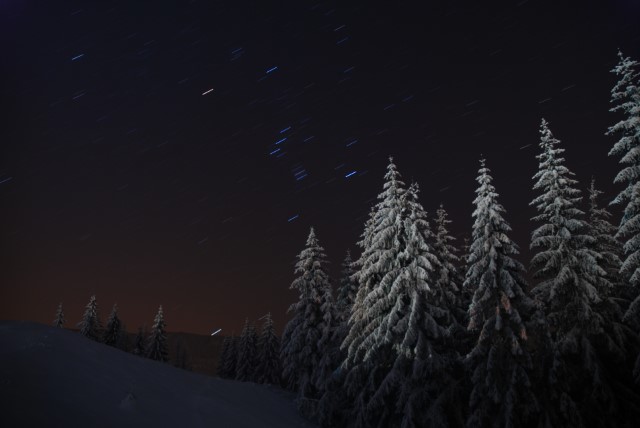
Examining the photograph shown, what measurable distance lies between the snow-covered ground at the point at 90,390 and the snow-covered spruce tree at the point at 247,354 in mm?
46283

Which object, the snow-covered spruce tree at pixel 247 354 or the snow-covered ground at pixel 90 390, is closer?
the snow-covered ground at pixel 90 390

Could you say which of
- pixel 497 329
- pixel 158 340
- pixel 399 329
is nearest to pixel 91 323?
pixel 158 340

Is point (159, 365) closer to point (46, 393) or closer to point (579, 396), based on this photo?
point (46, 393)

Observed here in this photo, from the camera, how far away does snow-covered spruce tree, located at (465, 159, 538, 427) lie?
1983 cm

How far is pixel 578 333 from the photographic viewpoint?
21688mm

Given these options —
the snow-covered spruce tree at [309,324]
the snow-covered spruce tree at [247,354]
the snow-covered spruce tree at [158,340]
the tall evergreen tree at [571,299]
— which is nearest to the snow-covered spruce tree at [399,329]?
the tall evergreen tree at [571,299]

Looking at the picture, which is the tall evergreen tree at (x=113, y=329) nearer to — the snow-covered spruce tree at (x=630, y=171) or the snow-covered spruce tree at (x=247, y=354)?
the snow-covered spruce tree at (x=247, y=354)

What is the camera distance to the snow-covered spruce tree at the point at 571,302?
812 inches

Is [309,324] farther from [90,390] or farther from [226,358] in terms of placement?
[226,358]

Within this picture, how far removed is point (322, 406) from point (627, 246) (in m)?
20.1

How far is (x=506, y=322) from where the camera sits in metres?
21.0

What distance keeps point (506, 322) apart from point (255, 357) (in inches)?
2126

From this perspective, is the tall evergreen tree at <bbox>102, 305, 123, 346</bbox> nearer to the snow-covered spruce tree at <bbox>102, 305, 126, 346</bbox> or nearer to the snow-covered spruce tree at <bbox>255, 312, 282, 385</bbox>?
the snow-covered spruce tree at <bbox>102, 305, 126, 346</bbox>

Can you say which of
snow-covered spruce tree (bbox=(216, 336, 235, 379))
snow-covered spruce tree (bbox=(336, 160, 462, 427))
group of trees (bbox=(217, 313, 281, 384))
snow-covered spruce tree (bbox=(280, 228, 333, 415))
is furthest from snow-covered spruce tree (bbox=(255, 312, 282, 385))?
snow-covered spruce tree (bbox=(336, 160, 462, 427))
